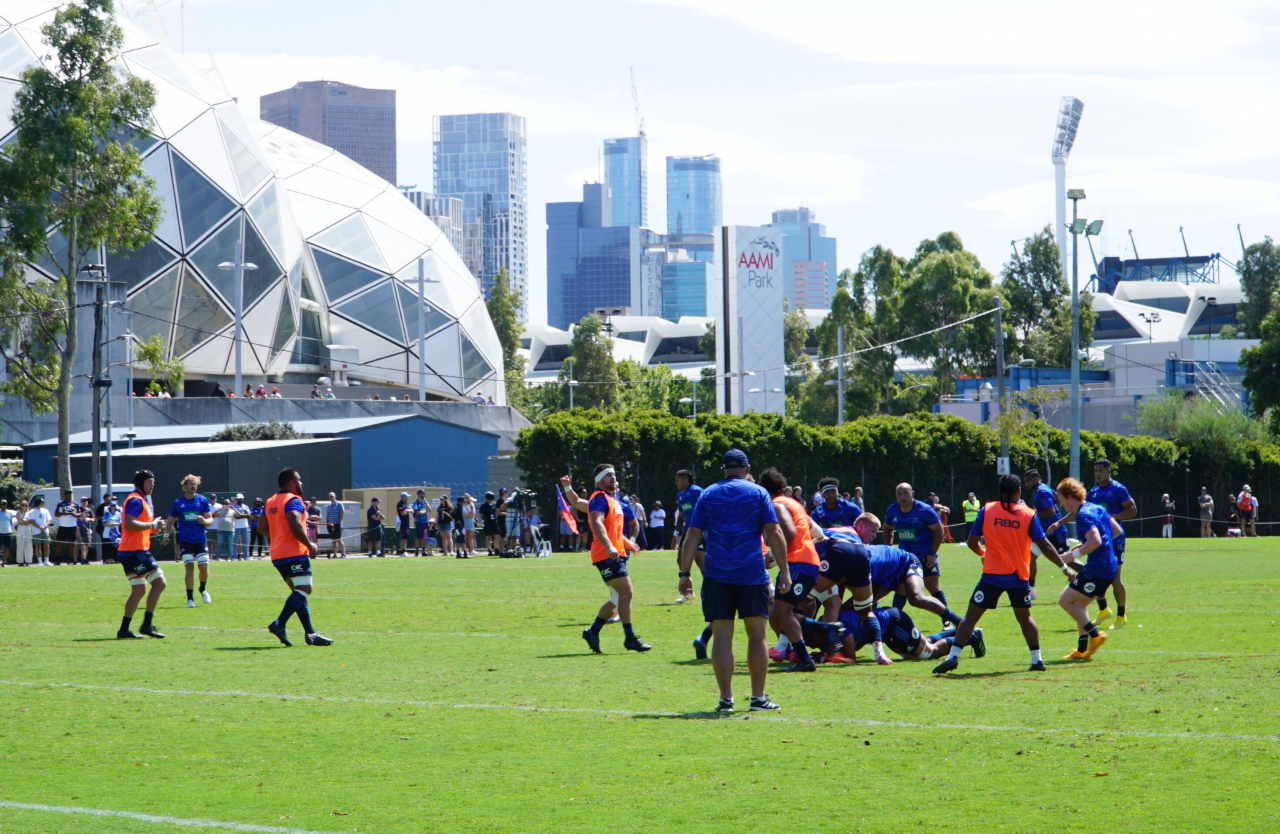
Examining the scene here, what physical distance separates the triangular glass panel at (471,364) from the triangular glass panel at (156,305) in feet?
69.9

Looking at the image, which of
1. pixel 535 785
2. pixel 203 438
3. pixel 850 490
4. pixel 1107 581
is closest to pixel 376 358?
pixel 203 438

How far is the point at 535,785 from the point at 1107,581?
6.93m

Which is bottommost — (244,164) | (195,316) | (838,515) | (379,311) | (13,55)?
(838,515)

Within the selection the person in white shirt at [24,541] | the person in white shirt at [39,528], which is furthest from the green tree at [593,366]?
the person in white shirt at [24,541]

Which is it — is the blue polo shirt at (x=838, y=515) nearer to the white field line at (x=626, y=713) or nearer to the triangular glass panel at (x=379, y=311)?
the white field line at (x=626, y=713)

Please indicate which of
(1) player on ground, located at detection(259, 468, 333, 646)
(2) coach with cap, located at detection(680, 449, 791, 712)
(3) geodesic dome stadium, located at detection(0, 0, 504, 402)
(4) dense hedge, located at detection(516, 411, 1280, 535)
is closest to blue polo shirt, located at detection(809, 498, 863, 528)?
(2) coach with cap, located at detection(680, 449, 791, 712)

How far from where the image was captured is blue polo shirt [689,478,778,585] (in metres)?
8.43

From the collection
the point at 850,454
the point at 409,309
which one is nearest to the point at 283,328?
the point at 409,309

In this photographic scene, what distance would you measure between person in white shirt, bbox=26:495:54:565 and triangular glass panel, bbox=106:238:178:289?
2261 cm

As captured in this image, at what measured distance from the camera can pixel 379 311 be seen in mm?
67375

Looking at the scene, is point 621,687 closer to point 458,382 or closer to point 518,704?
point 518,704

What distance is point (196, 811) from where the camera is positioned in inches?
237

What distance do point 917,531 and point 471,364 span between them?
61.3 m

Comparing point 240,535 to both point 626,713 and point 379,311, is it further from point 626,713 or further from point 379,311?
point 379,311
